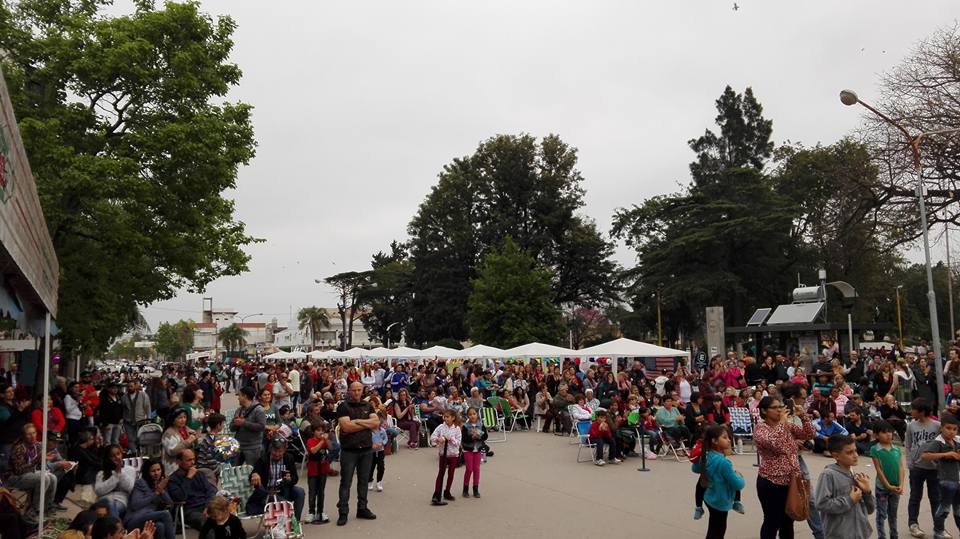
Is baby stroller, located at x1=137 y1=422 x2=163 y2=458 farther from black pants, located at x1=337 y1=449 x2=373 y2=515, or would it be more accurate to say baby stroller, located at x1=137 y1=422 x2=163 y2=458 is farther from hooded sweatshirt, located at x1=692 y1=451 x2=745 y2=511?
hooded sweatshirt, located at x1=692 y1=451 x2=745 y2=511

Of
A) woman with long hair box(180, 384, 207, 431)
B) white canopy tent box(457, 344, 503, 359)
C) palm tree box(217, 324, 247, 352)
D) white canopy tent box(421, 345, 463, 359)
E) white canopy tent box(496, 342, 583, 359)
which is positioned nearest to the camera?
woman with long hair box(180, 384, 207, 431)

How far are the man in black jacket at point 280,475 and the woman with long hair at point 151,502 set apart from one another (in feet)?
3.16

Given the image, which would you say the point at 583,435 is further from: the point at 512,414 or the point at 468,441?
the point at 512,414

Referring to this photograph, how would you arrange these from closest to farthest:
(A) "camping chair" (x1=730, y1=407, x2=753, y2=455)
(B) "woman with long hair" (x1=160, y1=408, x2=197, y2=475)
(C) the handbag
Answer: (C) the handbag < (B) "woman with long hair" (x1=160, y1=408, x2=197, y2=475) < (A) "camping chair" (x1=730, y1=407, x2=753, y2=455)

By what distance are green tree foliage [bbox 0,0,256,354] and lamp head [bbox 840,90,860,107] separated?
43.8ft

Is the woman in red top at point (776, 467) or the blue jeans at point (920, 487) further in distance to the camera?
the blue jeans at point (920, 487)

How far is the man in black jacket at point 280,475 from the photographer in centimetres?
810

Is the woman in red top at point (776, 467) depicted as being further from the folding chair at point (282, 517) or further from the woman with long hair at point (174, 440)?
the woman with long hair at point (174, 440)

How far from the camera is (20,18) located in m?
16.2

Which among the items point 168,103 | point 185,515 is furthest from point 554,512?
point 168,103

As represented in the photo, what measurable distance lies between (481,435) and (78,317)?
34.7 feet

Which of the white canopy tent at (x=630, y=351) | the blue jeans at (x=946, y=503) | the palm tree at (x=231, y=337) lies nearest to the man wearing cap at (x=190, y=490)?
the blue jeans at (x=946, y=503)

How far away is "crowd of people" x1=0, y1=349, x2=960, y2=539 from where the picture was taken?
5.97m

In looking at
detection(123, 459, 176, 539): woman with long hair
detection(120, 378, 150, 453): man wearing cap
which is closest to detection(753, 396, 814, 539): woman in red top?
detection(123, 459, 176, 539): woman with long hair
